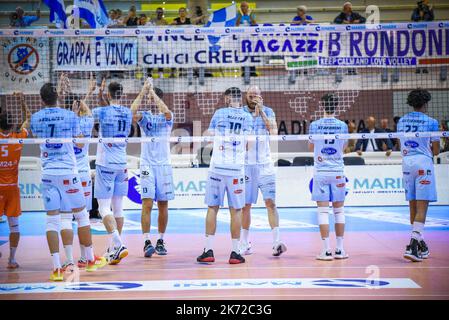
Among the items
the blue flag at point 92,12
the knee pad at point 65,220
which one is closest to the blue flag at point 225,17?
the blue flag at point 92,12

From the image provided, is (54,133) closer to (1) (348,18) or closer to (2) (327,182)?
(2) (327,182)

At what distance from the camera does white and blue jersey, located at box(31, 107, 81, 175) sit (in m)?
8.36

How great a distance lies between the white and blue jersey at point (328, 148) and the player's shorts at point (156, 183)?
2470 mm

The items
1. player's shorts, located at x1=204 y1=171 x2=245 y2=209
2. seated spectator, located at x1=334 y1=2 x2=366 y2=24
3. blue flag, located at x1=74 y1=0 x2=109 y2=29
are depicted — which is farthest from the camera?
seated spectator, located at x1=334 y1=2 x2=366 y2=24

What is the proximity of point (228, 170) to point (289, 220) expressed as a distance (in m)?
5.62

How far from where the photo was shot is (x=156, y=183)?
10188mm

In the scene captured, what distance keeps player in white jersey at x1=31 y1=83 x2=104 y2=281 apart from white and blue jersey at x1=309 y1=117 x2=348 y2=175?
12.0 feet

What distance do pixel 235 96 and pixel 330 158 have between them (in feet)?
5.90

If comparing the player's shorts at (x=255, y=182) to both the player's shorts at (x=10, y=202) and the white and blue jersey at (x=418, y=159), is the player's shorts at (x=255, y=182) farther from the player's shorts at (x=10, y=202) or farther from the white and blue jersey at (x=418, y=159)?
the player's shorts at (x=10, y=202)

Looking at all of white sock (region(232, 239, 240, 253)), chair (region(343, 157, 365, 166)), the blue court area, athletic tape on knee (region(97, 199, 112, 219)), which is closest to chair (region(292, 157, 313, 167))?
chair (region(343, 157, 365, 166))

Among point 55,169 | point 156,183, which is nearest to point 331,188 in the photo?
point 156,183

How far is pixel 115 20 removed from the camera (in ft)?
59.6

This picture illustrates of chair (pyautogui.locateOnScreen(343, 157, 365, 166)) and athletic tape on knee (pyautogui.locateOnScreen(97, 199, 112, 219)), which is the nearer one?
athletic tape on knee (pyautogui.locateOnScreen(97, 199, 112, 219))

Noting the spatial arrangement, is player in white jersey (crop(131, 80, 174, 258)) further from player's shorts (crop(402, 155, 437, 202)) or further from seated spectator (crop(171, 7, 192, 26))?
seated spectator (crop(171, 7, 192, 26))
